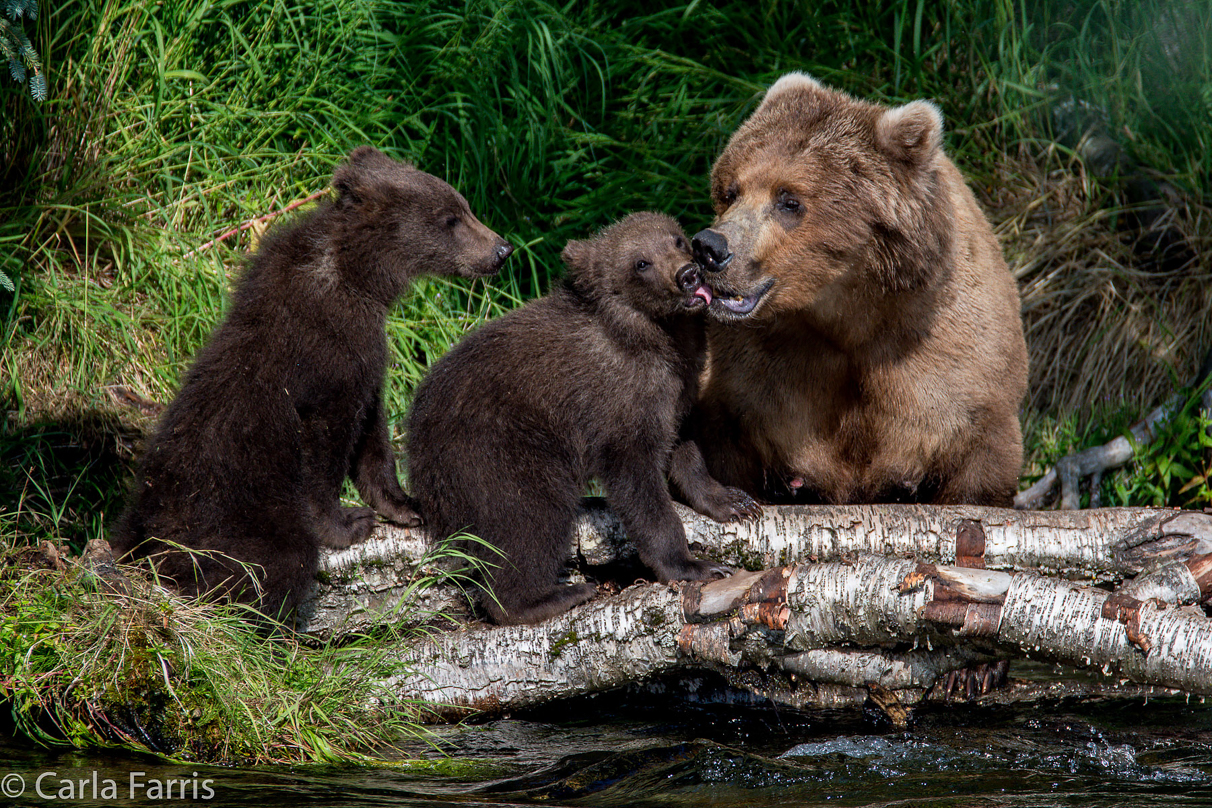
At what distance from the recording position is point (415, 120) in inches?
277

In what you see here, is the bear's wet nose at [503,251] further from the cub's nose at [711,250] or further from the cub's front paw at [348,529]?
the cub's front paw at [348,529]

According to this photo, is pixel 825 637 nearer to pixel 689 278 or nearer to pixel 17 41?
pixel 689 278

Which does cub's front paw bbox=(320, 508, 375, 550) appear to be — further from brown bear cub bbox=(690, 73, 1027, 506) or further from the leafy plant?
the leafy plant

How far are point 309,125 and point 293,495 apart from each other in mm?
3295

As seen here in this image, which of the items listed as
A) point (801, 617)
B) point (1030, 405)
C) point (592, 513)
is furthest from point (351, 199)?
point (1030, 405)

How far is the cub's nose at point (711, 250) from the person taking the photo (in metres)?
4.44

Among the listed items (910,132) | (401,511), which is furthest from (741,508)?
(910,132)

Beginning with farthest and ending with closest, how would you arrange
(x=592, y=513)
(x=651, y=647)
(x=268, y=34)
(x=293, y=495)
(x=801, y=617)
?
(x=268, y=34) < (x=592, y=513) < (x=293, y=495) < (x=651, y=647) < (x=801, y=617)

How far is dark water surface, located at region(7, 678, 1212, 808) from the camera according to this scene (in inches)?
138

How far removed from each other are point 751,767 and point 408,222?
2.53 meters

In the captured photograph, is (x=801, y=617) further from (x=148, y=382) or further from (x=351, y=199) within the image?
(x=148, y=382)

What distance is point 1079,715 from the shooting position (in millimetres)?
4340
